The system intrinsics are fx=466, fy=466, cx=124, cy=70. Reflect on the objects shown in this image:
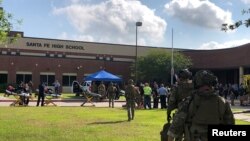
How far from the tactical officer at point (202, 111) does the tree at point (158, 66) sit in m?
54.9

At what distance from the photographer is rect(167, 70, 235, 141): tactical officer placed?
Answer: 5586 mm

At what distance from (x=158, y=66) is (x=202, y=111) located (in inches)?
2176

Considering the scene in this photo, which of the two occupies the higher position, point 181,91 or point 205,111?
point 181,91

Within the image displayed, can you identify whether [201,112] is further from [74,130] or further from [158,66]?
[158,66]

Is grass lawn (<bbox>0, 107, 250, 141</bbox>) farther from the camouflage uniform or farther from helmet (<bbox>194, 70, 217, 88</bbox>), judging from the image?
helmet (<bbox>194, 70, 217, 88</bbox>)

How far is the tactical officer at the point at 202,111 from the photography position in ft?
18.3

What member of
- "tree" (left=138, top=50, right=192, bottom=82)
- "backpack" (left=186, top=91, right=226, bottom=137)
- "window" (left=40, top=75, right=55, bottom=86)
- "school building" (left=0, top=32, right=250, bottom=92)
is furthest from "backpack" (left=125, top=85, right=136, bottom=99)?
"window" (left=40, top=75, right=55, bottom=86)

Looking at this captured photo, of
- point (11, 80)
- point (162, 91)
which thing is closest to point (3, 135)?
point (162, 91)

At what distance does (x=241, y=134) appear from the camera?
446 cm

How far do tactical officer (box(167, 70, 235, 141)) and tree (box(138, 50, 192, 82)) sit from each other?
2161 inches

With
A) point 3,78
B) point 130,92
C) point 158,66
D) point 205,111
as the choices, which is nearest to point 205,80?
point 205,111

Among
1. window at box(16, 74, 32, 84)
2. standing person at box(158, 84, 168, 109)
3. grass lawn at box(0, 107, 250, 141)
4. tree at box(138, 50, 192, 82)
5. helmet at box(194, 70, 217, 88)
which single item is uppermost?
tree at box(138, 50, 192, 82)

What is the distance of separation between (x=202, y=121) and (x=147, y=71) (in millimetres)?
55429

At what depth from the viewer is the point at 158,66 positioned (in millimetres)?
60750
